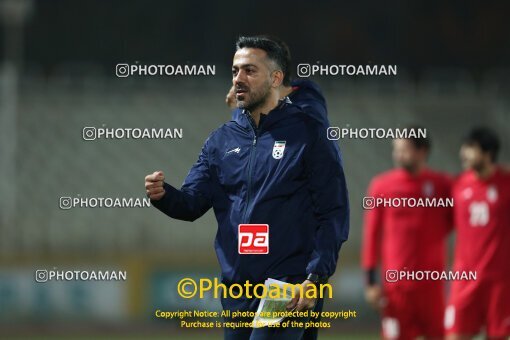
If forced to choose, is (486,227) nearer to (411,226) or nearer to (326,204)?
(411,226)

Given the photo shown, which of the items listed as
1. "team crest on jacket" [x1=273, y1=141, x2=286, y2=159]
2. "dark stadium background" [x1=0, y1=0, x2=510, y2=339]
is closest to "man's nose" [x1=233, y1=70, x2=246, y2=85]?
"team crest on jacket" [x1=273, y1=141, x2=286, y2=159]

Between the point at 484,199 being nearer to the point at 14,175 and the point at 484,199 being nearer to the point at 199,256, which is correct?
the point at 199,256

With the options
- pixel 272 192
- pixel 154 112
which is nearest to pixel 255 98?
pixel 272 192

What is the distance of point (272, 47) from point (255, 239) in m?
0.69

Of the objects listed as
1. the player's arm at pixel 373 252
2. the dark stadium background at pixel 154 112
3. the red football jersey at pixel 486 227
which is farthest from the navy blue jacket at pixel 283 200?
the dark stadium background at pixel 154 112

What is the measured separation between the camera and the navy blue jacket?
11.7ft

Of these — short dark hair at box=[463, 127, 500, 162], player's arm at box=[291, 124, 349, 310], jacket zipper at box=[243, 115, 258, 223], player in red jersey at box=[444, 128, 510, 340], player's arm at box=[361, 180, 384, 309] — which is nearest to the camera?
player's arm at box=[291, 124, 349, 310]

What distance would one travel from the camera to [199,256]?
11484 mm

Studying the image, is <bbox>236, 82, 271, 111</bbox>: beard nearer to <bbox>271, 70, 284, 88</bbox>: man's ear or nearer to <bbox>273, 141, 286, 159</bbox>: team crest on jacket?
<bbox>271, 70, 284, 88</bbox>: man's ear

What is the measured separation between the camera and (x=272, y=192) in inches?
142

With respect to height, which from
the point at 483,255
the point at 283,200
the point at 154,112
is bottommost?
the point at 283,200

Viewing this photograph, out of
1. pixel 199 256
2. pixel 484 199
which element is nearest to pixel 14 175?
pixel 199 256

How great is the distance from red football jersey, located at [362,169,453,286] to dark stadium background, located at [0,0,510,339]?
1.65 m

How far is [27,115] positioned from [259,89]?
10068 millimetres
